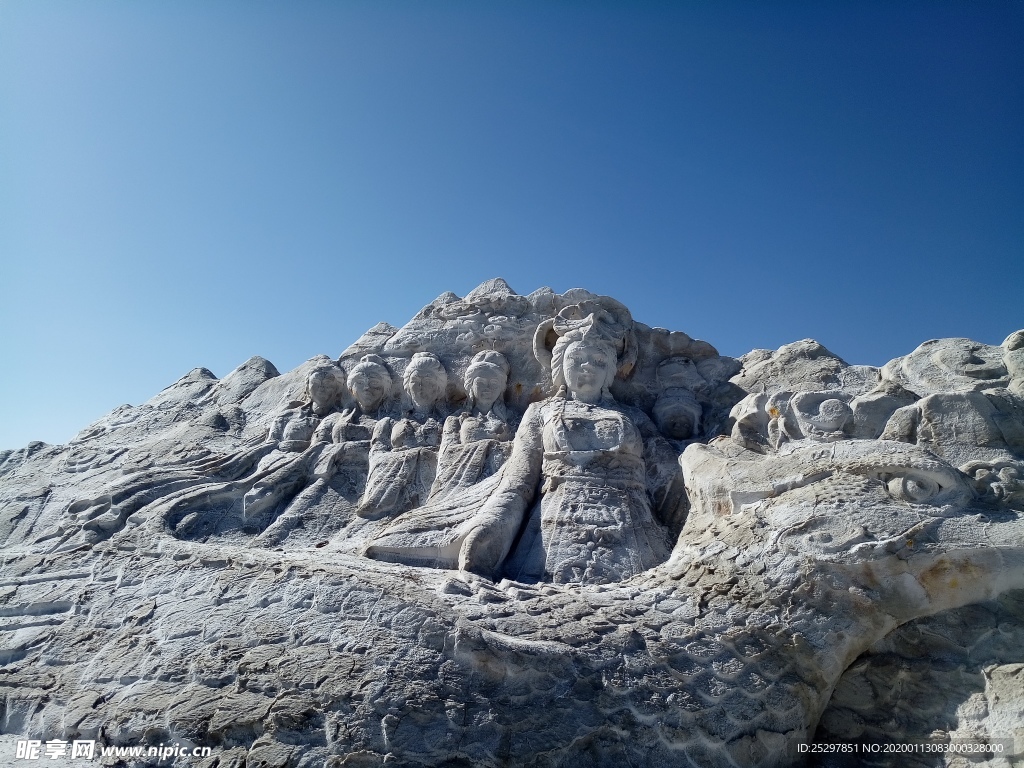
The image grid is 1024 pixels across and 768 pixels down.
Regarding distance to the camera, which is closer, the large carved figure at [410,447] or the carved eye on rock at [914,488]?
the carved eye on rock at [914,488]

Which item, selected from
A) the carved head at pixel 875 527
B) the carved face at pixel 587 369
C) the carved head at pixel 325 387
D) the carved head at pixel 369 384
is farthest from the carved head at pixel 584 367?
the carved head at pixel 325 387

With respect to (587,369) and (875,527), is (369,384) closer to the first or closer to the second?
(587,369)

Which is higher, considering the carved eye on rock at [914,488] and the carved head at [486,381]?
the carved head at [486,381]

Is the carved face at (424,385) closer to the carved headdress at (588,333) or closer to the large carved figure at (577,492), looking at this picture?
the carved headdress at (588,333)

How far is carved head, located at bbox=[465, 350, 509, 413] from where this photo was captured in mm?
5684

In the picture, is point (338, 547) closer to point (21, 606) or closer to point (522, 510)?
point (522, 510)

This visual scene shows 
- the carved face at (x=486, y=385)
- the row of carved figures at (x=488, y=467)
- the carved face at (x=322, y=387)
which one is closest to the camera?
the row of carved figures at (x=488, y=467)

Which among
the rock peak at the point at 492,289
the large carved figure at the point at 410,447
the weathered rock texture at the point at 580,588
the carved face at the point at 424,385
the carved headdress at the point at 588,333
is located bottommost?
the weathered rock texture at the point at 580,588

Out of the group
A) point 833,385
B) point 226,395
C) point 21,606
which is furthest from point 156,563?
point 833,385

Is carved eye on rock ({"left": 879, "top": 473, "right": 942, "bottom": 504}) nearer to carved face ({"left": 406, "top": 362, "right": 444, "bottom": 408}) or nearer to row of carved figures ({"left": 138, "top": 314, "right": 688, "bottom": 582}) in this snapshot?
row of carved figures ({"left": 138, "top": 314, "right": 688, "bottom": 582})

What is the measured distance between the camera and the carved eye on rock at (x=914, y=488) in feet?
10.4

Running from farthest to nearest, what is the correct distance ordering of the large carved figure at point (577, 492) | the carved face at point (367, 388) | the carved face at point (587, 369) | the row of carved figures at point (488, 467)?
the carved face at point (367, 388) < the carved face at point (587, 369) < the row of carved figures at point (488, 467) < the large carved figure at point (577, 492)

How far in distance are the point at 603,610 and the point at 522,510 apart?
1.38 meters

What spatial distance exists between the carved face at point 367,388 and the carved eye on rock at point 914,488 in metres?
4.29
